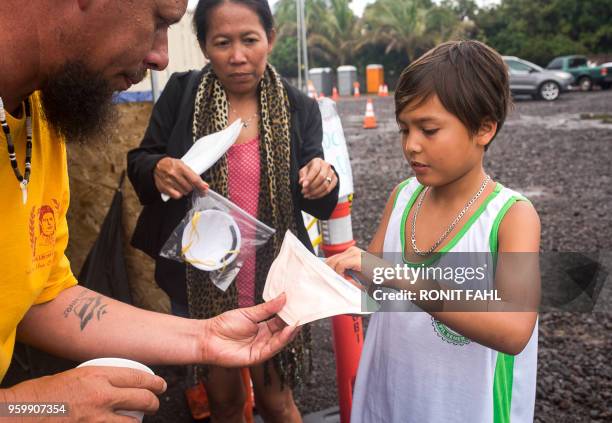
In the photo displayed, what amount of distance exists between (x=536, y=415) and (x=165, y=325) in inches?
84.4

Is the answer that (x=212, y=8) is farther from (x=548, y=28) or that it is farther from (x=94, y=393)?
(x=548, y=28)

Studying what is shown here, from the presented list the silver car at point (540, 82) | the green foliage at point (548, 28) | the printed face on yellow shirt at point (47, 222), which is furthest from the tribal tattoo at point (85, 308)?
the green foliage at point (548, 28)

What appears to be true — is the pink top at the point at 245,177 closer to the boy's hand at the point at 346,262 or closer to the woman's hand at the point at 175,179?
the woman's hand at the point at 175,179

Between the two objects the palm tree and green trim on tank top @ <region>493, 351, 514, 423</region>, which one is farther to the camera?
the palm tree

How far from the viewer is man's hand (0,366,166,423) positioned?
1.28 metres

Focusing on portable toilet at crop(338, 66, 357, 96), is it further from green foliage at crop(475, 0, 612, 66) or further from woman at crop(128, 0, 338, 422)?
woman at crop(128, 0, 338, 422)

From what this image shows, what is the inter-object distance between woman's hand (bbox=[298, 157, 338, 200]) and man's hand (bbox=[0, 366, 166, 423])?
1.18m

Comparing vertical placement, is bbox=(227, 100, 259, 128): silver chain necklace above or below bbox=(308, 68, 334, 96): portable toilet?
below

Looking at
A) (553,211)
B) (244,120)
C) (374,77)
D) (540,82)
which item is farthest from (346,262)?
(374,77)

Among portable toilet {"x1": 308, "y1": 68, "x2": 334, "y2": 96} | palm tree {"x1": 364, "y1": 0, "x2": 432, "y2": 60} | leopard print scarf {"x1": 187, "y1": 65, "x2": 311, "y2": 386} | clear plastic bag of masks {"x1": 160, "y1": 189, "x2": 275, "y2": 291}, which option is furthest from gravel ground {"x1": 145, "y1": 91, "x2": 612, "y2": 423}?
palm tree {"x1": 364, "y1": 0, "x2": 432, "y2": 60}

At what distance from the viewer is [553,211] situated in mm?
6602

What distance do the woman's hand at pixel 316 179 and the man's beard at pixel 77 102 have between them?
0.82m

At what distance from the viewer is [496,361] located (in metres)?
1.78

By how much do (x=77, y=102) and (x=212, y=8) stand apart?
3.17ft
